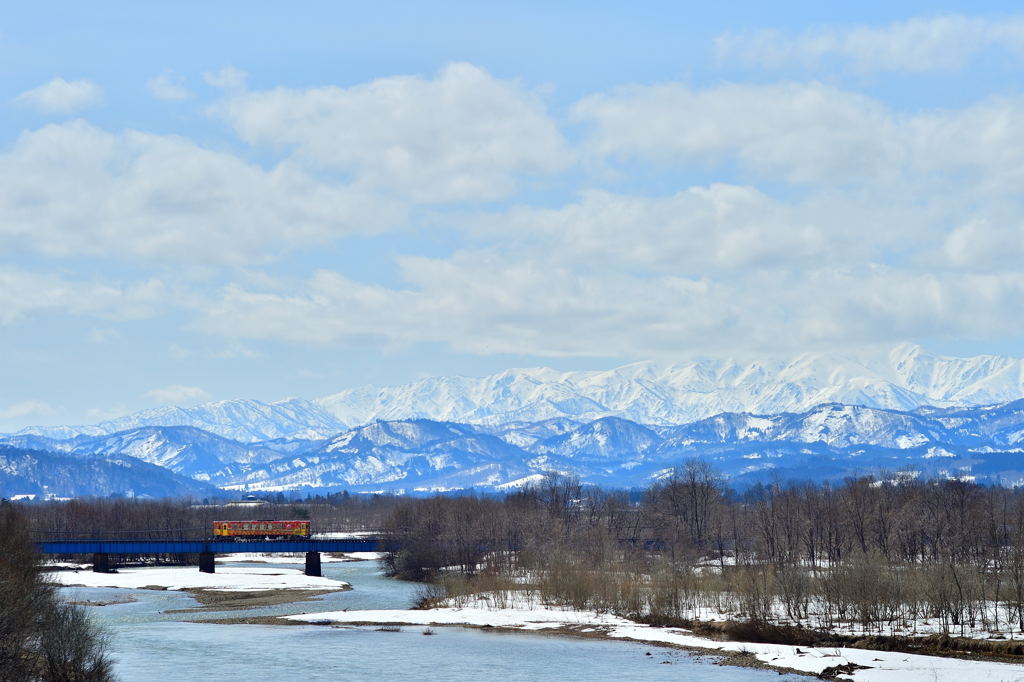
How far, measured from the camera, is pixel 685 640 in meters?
81.7

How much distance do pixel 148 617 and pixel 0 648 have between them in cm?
6286

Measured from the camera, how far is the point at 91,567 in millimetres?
192500

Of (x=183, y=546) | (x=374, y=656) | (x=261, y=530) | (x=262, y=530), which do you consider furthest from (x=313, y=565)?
(x=374, y=656)

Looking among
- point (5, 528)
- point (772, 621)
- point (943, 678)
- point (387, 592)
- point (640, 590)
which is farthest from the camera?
point (387, 592)

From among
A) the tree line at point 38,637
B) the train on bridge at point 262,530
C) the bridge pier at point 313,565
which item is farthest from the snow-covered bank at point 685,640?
the train on bridge at point 262,530

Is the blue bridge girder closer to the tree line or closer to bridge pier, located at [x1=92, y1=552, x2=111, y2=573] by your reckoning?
bridge pier, located at [x1=92, y1=552, x2=111, y2=573]

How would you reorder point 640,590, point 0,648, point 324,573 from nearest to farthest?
1. point 0,648
2. point 640,590
3. point 324,573

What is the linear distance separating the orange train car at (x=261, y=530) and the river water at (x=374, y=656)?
88.2 meters

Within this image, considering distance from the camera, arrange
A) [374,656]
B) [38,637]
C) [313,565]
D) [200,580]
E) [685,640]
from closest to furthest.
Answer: [38,637] < [374,656] < [685,640] < [200,580] < [313,565]

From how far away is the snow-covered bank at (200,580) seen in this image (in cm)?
14638

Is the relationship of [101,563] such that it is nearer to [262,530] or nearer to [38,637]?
[262,530]

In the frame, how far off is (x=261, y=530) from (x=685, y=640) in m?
124

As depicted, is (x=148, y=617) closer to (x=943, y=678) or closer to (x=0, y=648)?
(x=0, y=648)

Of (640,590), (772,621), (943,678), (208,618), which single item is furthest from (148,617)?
(943,678)
